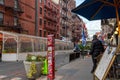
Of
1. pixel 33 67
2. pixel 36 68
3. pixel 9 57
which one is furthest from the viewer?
pixel 9 57

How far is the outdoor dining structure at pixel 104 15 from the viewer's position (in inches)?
272

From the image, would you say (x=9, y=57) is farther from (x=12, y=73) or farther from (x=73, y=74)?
(x=73, y=74)

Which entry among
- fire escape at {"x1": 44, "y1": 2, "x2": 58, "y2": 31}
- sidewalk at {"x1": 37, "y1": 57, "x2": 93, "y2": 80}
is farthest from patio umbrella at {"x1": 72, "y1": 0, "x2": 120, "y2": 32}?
fire escape at {"x1": 44, "y1": 2, "x2": 58, "y2": 31}

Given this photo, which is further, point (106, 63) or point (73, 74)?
point (73, 74)

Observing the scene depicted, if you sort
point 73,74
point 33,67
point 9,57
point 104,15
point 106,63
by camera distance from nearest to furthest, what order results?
point 106,63
point 104,15
point 33,67
point 73,74
point 9,57

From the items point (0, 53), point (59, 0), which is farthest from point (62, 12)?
point (0, 53)

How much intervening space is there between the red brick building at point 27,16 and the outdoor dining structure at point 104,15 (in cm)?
4103

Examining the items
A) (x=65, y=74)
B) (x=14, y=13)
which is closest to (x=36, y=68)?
(x=65, y=74)

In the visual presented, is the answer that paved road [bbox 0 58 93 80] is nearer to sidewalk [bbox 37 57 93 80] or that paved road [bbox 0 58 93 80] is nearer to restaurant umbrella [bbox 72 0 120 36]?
sidewalk [bbox 37 57 93 80]

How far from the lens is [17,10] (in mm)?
57594

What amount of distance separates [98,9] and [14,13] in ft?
155

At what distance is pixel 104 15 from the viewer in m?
10.8

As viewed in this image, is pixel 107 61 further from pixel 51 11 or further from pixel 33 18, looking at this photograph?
pixel 51 11

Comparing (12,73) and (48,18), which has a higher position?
(48,18)
